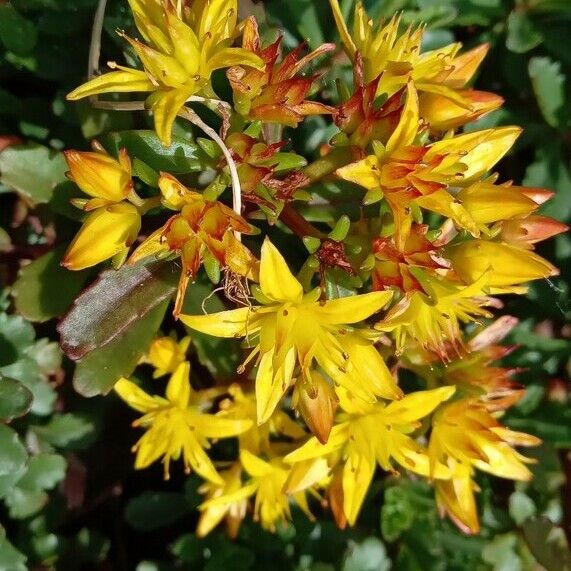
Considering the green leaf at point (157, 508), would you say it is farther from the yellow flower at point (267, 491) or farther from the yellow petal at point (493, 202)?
the yellow petal at point (493, 202)

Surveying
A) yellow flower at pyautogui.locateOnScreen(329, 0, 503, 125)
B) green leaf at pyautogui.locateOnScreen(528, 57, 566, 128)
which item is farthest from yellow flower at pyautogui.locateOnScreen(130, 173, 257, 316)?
green leaf at pyautogui.locateOnScreen(528, 57, 566, 128)

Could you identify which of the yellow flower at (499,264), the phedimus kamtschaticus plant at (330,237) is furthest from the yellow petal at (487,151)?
the yellow flower at (499,264)

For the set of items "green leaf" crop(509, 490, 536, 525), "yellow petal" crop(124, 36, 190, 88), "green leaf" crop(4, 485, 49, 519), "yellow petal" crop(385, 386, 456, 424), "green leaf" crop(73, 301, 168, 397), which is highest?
"yellow petal" crop(124, 36, 190, 88)

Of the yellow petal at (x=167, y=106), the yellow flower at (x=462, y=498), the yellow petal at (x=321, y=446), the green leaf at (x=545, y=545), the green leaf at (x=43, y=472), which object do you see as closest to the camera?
the yellow petal at (x=167, y=106)

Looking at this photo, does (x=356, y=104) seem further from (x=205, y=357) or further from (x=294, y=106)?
(x=205, y=357)

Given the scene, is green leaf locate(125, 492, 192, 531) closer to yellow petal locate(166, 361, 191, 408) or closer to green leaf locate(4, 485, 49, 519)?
green leaf locate(4, 485, 49, 519)

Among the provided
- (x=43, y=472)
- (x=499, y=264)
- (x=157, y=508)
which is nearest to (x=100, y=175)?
(x=499, y=264)
